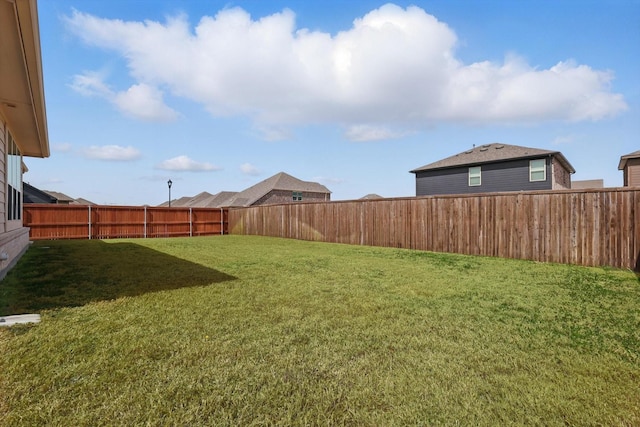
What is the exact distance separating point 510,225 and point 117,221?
16819 millimetres

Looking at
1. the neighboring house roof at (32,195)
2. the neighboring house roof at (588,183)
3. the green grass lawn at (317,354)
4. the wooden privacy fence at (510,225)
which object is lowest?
the green grass lawn at (317,354)

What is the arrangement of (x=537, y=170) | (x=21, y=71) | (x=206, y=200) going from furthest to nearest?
(x=206, y=200), (x=537, y=170), (x=21, y=71)

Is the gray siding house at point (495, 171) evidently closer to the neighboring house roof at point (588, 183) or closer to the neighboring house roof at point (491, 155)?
the neighboring house roof at point (491, 155)

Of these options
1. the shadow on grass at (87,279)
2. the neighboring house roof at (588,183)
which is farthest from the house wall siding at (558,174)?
the shadow on grass at (87,279)

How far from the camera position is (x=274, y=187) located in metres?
32.4

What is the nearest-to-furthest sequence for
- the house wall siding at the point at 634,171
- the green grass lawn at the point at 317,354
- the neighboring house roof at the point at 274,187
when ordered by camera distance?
the green grass lawn at the point at 317,354, the house wall siding at the point at 634,171, the neighboring house roof at the point at 274,187

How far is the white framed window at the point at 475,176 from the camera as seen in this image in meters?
17.3

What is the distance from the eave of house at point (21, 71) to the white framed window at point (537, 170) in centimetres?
1889

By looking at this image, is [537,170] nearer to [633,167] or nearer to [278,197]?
[633,167]

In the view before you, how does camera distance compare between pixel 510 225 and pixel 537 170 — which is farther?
pixel 537 170

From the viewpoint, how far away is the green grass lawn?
1625 mm

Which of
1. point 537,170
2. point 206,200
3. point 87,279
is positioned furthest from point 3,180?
point 206,200

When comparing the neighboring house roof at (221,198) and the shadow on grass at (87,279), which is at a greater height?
the neighboring house roof at (221,198)

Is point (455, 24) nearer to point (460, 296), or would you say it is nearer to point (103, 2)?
point (460, 296)
